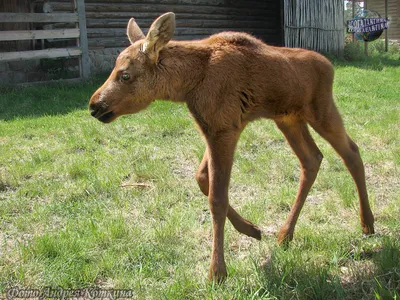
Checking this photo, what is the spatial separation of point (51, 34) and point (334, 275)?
35.6ft

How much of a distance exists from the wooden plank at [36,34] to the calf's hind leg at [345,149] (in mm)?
9606

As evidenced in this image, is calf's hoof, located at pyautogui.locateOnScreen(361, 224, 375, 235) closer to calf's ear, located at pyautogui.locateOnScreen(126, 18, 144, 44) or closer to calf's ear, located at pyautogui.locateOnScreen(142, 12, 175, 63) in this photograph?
calf's ear, located at pyautogui.locateOnScreen(142, 12, 175, 63)

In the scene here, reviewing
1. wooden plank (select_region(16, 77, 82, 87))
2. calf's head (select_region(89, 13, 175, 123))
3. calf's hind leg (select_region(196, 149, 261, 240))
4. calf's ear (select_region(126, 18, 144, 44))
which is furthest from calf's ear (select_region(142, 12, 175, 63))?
wooden plank (select_region(16, 77, 82, 87))

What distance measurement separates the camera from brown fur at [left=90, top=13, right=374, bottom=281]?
12.0 ft

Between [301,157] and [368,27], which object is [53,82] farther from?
[368,27]

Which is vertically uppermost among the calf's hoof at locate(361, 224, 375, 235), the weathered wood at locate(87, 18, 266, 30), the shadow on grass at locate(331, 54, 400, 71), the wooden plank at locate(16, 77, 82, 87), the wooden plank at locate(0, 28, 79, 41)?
the weathered wood at locate(87, 18, 266, 30)

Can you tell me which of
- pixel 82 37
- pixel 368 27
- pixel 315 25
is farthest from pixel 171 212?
pixel 368 27

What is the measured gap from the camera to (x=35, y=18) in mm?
12062

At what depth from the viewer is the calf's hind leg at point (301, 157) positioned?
428cm

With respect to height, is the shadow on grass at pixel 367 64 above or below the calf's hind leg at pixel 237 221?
above

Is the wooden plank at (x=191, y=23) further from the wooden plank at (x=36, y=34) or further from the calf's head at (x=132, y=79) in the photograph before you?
the calf's head at (x=132, y=79)

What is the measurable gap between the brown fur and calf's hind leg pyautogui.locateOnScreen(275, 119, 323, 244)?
0.06 metres

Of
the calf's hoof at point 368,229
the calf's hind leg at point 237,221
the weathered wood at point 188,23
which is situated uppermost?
the weathered wood at point 188,23

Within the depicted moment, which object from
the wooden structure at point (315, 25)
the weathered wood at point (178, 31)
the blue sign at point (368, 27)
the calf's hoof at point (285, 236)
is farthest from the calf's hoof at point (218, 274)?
the blue sign at point (368, 27)
